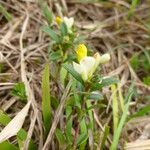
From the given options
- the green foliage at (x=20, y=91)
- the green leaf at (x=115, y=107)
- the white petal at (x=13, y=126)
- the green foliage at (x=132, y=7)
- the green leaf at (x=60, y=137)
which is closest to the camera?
the white petal at (x=13, y=126)

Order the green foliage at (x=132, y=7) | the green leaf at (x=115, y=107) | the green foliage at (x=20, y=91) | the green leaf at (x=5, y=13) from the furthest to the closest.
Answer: the green foliage at (x=132, y=7)
the green leaf at (x=5, y=13)
the green leaf at (x=115, y=107)
the green foliage at (x=20, y=91)

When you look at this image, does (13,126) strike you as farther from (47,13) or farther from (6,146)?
(47,13)

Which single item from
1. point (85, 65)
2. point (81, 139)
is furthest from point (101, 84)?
point (81, 139)

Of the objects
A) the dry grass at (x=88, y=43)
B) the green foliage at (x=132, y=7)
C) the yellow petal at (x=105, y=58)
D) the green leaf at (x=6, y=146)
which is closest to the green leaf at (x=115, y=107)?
the dry grass at (x=88, y=43)

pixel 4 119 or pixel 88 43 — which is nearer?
pixel 4 119

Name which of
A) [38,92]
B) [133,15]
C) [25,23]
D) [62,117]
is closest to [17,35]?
[25,23]

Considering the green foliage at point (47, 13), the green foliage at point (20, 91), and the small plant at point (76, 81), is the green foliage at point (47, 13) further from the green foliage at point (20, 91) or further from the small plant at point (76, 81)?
the green foliage at point (20, 91)

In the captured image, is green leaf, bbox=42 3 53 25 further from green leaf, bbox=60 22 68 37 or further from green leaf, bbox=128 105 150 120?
green leaf, bbox=128 105 150 120

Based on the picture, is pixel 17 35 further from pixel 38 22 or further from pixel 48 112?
pixel 48 112

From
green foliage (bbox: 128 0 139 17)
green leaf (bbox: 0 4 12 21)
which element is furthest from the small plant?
green foliage (bbox: 128 0 139 17)
